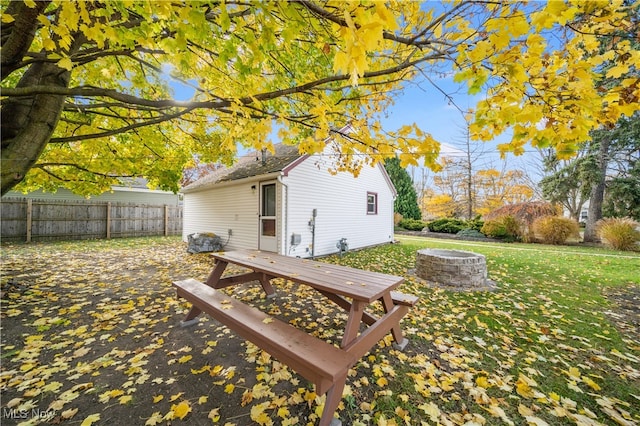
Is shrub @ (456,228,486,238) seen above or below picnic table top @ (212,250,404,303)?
below

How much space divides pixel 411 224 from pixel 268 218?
13.4m

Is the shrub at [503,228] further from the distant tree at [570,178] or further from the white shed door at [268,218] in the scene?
the white shed door at [268,218]

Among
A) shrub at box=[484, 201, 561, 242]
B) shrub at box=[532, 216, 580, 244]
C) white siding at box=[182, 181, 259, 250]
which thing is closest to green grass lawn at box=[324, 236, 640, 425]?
white siding at box=[182, 181, 259, 250]

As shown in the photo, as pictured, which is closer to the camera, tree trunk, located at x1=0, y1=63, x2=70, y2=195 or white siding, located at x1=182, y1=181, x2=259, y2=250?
tree trunk, located at x1=0, y1=63, x2=70, y2=195

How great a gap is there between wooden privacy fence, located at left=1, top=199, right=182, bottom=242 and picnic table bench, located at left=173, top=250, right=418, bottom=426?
41.5 ft

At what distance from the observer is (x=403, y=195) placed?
2016 centimetres

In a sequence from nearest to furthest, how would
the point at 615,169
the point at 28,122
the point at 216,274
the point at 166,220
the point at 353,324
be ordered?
the point at 353,324 < the point at 28,122 < the point at 216,274 < the point at 615,169 < the point at 166,220

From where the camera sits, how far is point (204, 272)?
5992 millimetres

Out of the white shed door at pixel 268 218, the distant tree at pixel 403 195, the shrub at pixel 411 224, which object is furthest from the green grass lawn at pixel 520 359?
the distant tree at pixel 403 195

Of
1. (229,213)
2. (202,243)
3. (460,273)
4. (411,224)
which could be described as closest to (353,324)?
(460,273)

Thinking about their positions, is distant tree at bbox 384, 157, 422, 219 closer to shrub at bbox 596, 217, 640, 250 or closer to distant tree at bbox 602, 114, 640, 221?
distant tree at bbox 602, 114, 640, 221

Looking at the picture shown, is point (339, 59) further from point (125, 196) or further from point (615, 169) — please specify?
point (615, 169)

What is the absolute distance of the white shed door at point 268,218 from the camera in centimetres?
777

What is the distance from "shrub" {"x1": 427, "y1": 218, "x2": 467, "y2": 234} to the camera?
15828mm
